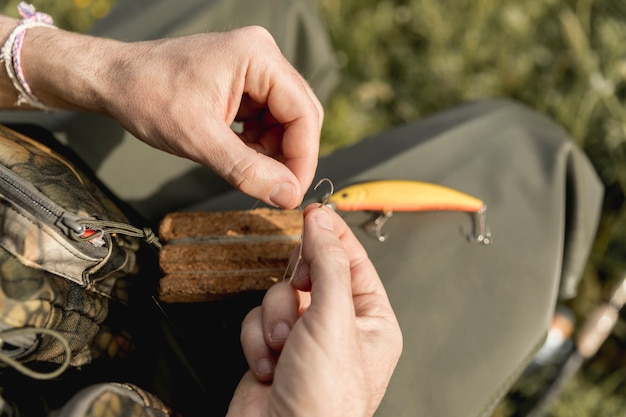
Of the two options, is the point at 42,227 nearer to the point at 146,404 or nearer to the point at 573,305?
the point at 146,404

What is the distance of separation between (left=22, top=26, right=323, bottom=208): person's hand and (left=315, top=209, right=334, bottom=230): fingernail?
0.41 feet

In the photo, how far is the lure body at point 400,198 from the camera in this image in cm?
144

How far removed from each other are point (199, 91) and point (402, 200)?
2.06 feet

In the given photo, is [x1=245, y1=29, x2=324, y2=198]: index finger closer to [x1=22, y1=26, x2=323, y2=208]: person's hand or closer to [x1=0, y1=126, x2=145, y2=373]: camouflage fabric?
[x1=22, y1=26, x2=323, y2=208]: person's hand

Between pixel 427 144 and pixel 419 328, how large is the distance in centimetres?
64

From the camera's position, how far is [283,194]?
120cm

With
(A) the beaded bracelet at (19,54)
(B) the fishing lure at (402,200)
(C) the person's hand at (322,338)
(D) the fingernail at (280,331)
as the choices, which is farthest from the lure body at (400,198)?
(A) the beaded bracelet at (19,54)

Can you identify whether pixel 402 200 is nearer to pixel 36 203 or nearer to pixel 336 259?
pixel 336 259

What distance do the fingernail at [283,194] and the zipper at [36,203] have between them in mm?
417

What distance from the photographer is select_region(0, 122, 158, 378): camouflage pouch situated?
931 mm

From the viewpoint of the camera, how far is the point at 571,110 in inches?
98.2

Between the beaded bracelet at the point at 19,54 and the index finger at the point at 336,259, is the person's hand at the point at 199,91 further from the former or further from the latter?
the index finger at the point at 336,259

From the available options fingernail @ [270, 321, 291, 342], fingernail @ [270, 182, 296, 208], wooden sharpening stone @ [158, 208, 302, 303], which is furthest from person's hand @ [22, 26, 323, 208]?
fingernail @ [270, 321, 291, 342]

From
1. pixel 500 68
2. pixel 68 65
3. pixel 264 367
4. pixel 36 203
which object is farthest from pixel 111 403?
pixel 500 68
